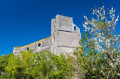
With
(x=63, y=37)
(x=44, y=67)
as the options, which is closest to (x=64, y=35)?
(x=63, y=37)

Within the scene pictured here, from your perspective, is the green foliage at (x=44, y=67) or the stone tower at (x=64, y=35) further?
the stone tower at (x=64, y=35)

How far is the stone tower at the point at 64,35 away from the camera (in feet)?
86.2

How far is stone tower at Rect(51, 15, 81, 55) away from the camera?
2627 cm

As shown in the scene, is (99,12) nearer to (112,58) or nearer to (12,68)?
(112,58)

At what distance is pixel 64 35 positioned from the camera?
89.7 ft

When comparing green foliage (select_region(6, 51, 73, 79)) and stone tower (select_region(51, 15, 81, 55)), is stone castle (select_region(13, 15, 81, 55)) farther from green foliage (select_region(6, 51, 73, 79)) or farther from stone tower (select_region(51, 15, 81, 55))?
green foliage (select_region(6, 51, 73, 79))

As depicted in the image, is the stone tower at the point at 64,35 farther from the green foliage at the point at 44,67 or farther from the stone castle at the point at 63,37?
the green foliage at the point at 44,67

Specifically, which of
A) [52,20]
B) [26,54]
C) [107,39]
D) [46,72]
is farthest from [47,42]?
[107,39]

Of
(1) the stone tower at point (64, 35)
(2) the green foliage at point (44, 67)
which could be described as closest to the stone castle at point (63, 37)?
(1) the stone tower at point (64, 35)

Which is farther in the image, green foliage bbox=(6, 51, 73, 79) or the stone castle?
the stone castle

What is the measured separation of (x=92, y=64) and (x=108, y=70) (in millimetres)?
1033

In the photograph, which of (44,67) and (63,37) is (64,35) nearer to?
(63,37)

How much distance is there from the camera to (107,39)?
7.91 m

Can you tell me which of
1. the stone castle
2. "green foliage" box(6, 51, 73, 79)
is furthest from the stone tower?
"green foliage" box(6, 51, 73, 79)
